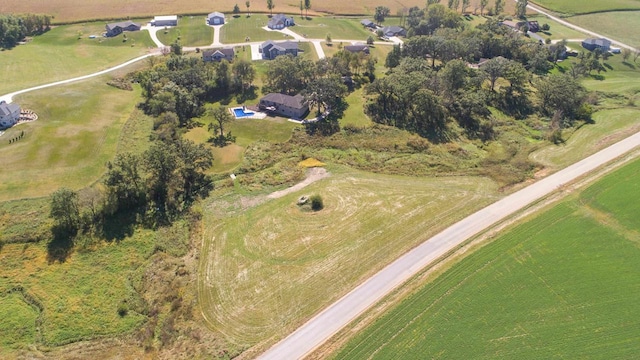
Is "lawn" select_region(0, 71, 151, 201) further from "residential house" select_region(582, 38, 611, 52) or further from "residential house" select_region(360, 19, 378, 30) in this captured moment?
"residential house" select_region(582, 38, 611, 52)

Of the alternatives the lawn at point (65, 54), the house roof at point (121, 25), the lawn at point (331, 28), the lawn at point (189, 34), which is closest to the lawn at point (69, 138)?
the lawn at point (65, 54)

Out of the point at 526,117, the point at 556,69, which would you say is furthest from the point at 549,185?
the point at 556,69

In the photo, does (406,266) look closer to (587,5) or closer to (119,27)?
(119,27)

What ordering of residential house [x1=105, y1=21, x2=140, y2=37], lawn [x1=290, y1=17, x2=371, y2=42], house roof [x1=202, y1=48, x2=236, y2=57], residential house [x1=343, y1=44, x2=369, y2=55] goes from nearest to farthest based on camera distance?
house roof [x1=202, y1=48, x2=236, y2=57] → residential house [x1=343, y1=44, x2=369, y2=55] → residential house [x1=105, y1=21, x2=140, y2=37] → lawn [x1=290, y1=17, x2=371, y2=42]

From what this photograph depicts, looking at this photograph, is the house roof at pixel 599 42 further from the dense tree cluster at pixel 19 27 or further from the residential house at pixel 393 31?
the dense tree cluster at pixel 19 27

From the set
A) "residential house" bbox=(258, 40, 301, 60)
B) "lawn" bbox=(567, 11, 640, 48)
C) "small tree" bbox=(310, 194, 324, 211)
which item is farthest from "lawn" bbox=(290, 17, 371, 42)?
"small tree" bbox=(310, 194, 324, 211)

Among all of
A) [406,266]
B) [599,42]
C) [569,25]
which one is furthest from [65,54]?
[569,25]

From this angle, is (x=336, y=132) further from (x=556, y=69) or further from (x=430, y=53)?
(x=556, y=69)
